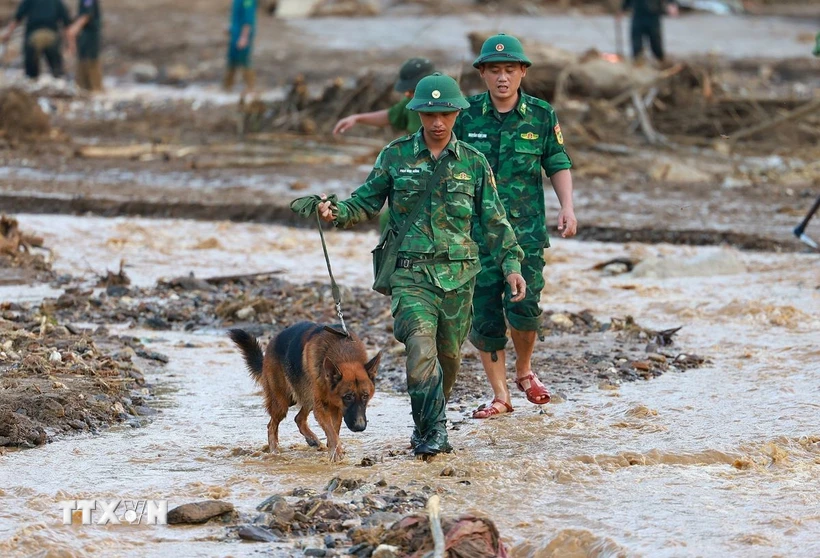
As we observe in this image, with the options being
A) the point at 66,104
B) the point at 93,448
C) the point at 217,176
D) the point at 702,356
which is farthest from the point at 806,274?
the point at 66,104

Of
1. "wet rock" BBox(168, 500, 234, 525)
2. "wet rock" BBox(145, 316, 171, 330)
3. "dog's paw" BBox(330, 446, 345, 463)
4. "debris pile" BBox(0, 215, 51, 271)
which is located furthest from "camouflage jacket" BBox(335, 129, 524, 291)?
"debris pile" BBox(0, 215, 51, 271)

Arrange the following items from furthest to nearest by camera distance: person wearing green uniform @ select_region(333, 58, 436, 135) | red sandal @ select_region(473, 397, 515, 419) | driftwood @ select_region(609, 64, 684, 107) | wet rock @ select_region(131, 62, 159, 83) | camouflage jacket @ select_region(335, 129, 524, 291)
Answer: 1. wet rock @ select_region(131, 62, 159, 83)
2. driftwood @ select_region(609, 64, 684, 107)
3. person wearing green uniform @ select_region(333, 58, 436, 135)
4. red sandal @ select_region(473, 397, 515, 419)
5. camouflage jacket @ select_region(335, 129, 524, 291)

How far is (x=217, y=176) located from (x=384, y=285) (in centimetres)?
1146

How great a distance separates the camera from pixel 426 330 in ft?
20.7

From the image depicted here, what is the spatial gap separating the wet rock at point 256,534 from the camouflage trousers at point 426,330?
1.11 m

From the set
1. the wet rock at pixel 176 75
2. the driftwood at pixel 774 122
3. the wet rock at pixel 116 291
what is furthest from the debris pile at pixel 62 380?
the wet rock at pixel 176 75

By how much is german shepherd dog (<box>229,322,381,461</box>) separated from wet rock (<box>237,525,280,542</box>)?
2.54 feet

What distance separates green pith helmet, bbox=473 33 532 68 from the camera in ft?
22.7

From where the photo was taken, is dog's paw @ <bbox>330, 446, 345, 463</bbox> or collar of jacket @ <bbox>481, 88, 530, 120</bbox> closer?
dog's paw @ <bbox>330, 446, 345, 463</bbox>

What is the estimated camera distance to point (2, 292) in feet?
36.1

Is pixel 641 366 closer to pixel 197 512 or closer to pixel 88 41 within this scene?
pixel 197 512

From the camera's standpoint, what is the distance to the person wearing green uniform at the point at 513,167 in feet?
23.0

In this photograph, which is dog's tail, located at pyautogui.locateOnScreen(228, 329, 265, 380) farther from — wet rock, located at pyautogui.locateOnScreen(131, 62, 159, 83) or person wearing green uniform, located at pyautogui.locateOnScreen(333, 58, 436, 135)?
wet rock, located at pyautogui.locateOnScreen(131, 62, 159, 83)

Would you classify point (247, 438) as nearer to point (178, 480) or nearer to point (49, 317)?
point (178, 480)
